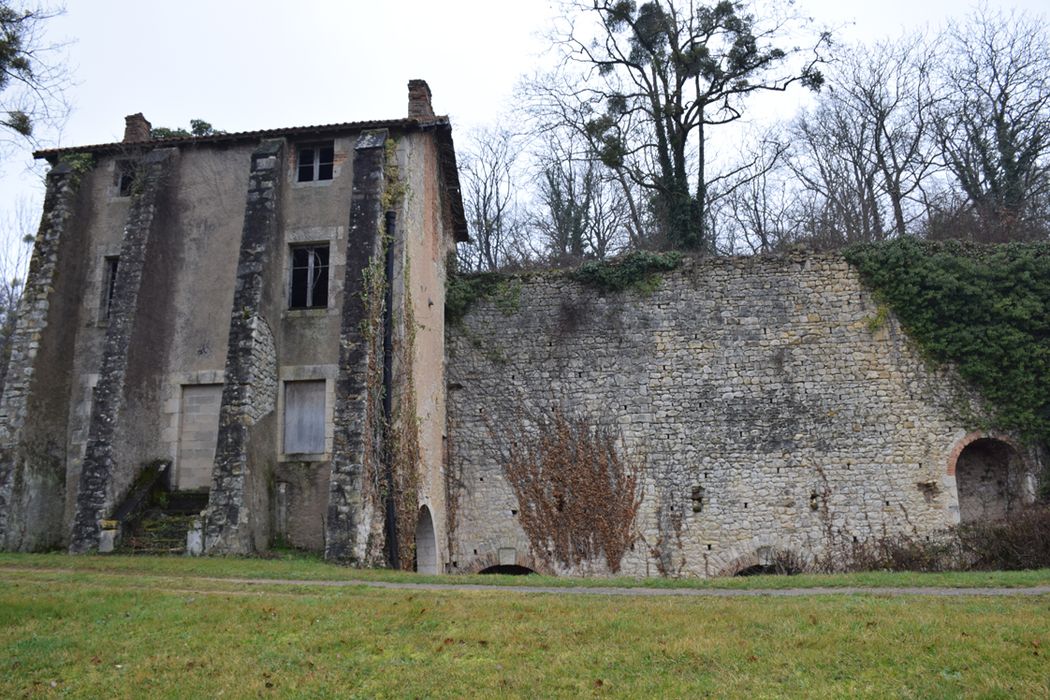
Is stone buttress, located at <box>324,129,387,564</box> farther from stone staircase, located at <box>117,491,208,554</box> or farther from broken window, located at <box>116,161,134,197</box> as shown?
broken window, located at <box>116,161,134,197</box>

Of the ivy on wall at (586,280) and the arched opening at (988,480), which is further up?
the ivy on wall at (586,280)

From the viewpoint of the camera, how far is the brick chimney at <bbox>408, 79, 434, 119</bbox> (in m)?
19.3

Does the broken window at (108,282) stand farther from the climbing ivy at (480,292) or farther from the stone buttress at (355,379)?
the climbing ivy at (480,292)

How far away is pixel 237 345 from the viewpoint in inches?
624

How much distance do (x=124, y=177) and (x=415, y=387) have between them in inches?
335

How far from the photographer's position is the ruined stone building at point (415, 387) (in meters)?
16.1

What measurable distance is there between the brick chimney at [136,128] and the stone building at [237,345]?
1.29 meters

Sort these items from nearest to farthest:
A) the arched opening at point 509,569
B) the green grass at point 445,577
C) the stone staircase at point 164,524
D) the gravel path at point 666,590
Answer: the gravel path at point 666,590
the green grass at point 445,577
the stone staircase at point 164,524
the arched opening at point 509,569

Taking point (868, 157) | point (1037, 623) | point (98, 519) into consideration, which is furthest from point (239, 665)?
point (868, 157)

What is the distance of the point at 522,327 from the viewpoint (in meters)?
19.7

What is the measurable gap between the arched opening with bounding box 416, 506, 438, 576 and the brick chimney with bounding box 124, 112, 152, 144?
1144 cm

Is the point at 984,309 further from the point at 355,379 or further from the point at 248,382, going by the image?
the point at 248,382

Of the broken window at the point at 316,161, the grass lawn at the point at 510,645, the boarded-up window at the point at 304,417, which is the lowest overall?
the grass lawn at the point at 510,645

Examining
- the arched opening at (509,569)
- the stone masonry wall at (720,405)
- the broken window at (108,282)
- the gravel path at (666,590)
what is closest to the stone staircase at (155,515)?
the gravel path at (666,590)
